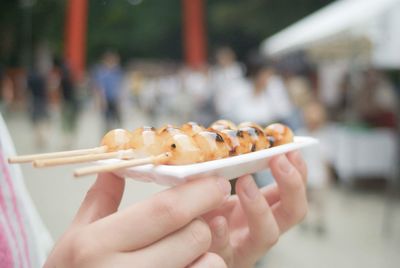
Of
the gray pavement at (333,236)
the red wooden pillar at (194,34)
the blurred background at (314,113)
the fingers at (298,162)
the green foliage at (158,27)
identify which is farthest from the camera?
the red wooden pillar at (194,34)

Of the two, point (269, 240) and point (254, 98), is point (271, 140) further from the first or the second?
point (254, 98)

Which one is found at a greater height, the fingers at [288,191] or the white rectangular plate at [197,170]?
the white rectangular plate at [197,170]

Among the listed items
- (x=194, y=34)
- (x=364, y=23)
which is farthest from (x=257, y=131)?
(x=194, y=34)

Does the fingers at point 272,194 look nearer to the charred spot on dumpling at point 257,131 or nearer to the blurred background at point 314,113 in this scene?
the charred spot on dumpling at point 257,131

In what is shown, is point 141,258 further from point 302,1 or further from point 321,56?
point 302,1

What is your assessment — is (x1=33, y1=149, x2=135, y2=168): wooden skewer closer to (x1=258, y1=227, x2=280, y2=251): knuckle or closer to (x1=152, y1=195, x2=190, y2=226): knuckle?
(x1=152, y1=195, x2=190, y2=226): knuckle

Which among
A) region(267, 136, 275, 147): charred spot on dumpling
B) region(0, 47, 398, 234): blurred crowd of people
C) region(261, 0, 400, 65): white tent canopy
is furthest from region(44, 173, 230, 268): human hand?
region(261, 0, 400, 65): white tent canopy

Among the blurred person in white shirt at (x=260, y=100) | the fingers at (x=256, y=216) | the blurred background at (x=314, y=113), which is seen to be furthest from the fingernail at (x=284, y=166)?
the blurred person in white shirt at (x=260, y=100)
